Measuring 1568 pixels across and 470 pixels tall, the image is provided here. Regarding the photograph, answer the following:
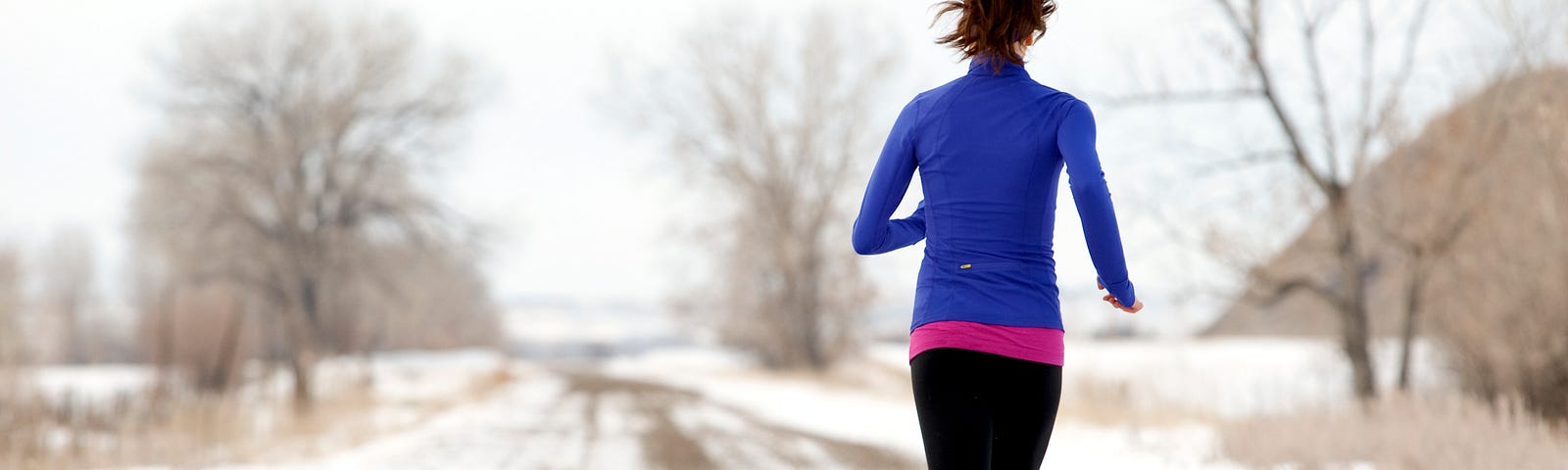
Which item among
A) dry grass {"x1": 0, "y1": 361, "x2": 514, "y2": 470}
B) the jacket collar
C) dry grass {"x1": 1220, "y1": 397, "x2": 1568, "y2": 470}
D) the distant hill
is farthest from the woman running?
the distant hill

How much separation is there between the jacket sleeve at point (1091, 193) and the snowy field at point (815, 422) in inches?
263

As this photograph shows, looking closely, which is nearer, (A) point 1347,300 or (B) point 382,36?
(A) point 1347,300

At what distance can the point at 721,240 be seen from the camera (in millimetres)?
32094

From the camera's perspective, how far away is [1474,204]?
12.5 metres

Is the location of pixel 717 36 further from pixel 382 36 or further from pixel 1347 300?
pixel 1347 300

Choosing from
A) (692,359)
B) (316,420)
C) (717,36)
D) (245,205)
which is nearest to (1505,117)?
(316,420)

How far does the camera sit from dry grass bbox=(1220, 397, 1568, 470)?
6.99 meters

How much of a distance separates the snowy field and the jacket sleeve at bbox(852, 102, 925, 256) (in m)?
6.71

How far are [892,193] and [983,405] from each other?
0.52 m

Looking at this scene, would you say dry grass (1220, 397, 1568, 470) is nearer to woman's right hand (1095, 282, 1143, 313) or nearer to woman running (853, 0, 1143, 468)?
woman's right hand (1095, 282, 1143, 313)

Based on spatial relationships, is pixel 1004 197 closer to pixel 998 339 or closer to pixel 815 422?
pixel 998 339

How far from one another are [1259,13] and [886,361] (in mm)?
24180

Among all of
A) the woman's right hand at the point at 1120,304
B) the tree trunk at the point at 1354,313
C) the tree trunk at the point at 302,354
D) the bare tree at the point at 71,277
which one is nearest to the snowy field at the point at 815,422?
the tree trunk at the point at 1354,313

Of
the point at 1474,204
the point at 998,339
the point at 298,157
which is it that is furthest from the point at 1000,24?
the point at 298,157
